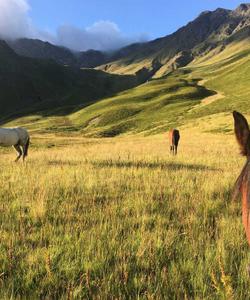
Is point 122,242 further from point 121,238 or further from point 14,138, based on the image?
point 14,138

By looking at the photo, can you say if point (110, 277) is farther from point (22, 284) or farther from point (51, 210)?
point (51, 210)

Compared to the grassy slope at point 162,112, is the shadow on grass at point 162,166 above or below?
below

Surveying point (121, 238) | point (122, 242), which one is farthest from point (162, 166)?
point (122, 242)

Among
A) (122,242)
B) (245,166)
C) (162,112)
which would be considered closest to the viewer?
(245,166)

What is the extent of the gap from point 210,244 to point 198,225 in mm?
922

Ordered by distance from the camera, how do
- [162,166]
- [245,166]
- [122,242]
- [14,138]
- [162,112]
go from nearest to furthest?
[245,166]
[122,242]
[162,166]
[14,138]
[162,112]

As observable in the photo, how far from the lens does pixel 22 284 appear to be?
4438 millimetres

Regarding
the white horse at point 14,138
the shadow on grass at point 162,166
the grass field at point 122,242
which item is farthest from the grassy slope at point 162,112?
the grass field at point 122,242

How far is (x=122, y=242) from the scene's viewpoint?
571 cm

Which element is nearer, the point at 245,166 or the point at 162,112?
the point at 245,166

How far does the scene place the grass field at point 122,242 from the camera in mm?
4383

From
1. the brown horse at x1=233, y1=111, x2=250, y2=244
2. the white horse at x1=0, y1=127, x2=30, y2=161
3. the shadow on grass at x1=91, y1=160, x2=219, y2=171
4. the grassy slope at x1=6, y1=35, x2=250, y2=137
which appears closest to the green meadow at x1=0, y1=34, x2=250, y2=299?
the brown horse at x1=233, y1=111, x2=250, y2=244

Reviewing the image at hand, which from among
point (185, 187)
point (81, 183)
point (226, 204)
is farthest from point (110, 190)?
point (226, 204)

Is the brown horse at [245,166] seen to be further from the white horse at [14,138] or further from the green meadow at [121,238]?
the white horse at [14,138]
